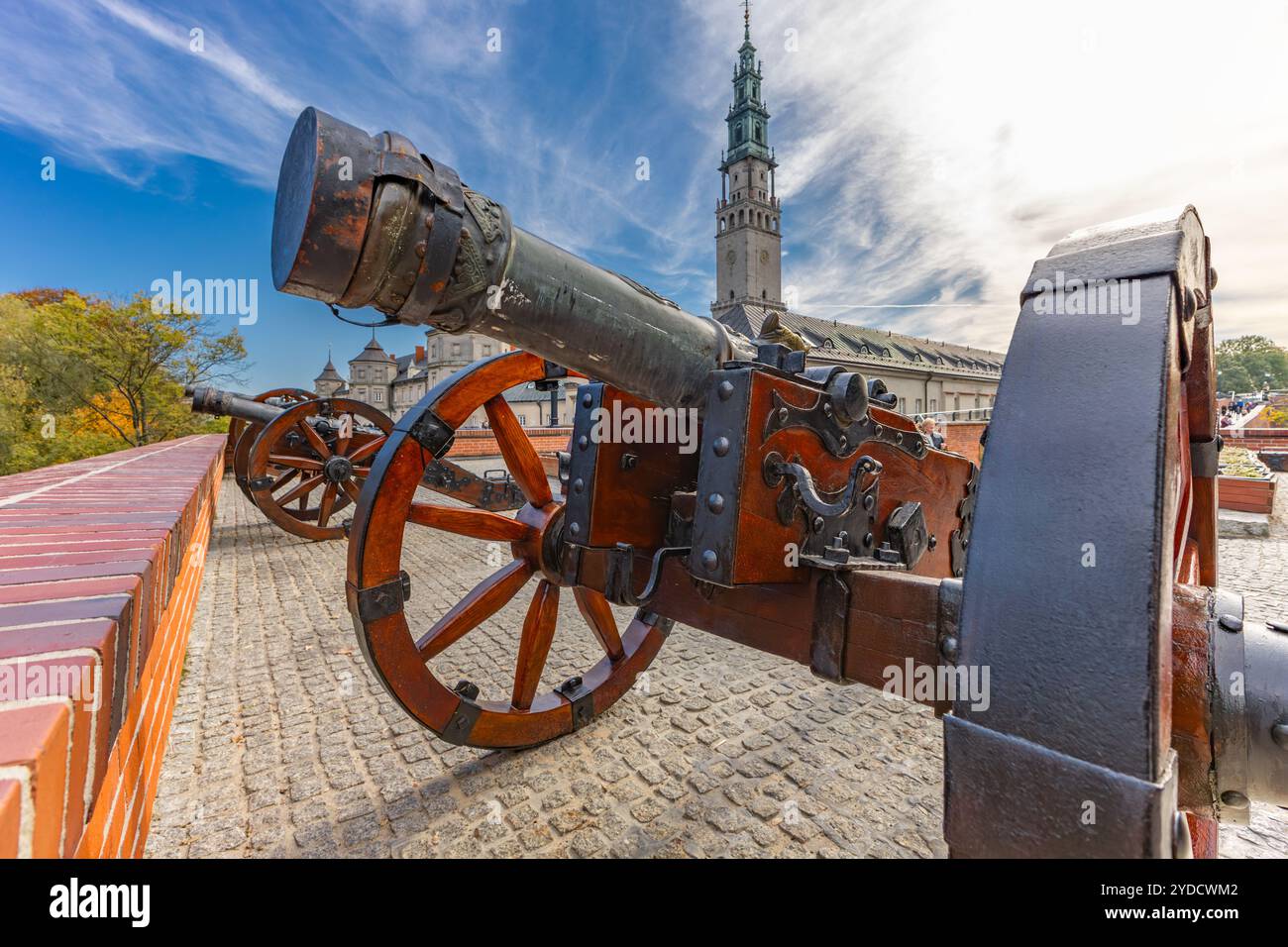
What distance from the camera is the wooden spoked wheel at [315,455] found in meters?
6.09

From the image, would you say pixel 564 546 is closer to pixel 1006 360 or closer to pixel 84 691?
pixel 84 691

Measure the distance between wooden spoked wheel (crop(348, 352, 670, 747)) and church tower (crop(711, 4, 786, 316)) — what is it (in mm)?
53676

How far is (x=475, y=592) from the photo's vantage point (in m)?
2.64

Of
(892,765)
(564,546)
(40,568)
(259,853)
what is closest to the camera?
(40,568)

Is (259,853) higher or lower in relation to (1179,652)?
lower

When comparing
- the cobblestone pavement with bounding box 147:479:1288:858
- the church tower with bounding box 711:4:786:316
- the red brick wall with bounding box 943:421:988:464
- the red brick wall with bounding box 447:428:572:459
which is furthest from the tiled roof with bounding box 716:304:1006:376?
the cobblestone pavement with bounding box 147:479:1288:858

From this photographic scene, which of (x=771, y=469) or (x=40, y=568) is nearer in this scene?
(x=40, y=568)

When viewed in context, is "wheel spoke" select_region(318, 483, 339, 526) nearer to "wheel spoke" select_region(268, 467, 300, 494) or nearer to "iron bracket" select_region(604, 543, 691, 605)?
"wheel spoke" select_region(268, 467, 300, 494)

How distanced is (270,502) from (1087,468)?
23.4 feet

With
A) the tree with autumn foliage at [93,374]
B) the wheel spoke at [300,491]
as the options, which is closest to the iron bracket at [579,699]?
the wheel spoke at [300,491]

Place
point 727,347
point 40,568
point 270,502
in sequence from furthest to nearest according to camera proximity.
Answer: point 270,502 → point 727,347 → point 40,568

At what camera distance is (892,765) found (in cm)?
254
